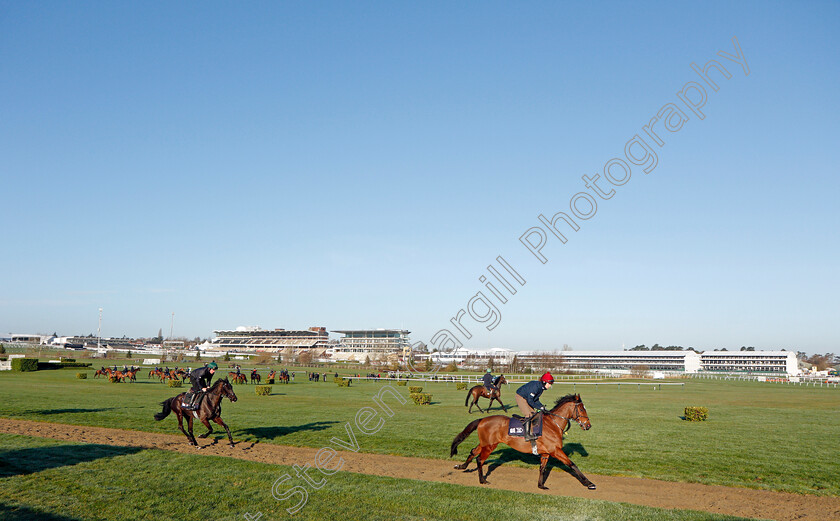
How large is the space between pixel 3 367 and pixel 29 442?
201 ft

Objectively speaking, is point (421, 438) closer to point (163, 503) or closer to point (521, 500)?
point (521, 500)

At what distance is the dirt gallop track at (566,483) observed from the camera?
35.6ft

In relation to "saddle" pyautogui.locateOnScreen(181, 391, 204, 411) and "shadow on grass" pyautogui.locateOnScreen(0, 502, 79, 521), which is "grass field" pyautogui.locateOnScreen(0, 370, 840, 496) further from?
"shadow on grass" pyautogui.locateOnScreen(0, 502, 79, 521)

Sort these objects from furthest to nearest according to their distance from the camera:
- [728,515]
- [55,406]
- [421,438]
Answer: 1. [55,406]
2. [421,438]
3. [728,515]

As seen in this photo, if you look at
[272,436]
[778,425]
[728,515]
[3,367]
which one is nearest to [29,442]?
[272,436]

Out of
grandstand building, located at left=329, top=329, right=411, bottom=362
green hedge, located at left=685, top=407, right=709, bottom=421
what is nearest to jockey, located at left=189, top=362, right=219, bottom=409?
green hedge, located at left=685, top=407, right=709, bottom=421

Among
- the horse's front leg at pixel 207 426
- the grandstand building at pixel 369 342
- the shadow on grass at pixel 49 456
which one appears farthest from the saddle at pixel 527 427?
the grandstand building at pixel 369 342

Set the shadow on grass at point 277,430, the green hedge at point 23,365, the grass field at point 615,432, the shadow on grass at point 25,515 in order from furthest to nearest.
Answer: the green hedge at point 23,365, the shadow on grass at point 277,430, the grass field at point 615,432, the shadow on grass at point 25,515

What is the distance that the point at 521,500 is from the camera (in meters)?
10.9

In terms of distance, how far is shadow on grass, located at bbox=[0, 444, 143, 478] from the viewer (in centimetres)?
1263

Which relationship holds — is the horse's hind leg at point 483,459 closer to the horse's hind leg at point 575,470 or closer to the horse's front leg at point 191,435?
the horse's hind leg at point 575,470

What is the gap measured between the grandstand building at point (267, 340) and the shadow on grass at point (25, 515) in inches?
6809

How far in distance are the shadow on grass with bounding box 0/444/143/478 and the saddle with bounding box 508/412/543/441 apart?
33.0 feet

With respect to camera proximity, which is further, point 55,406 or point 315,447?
point 55,406
